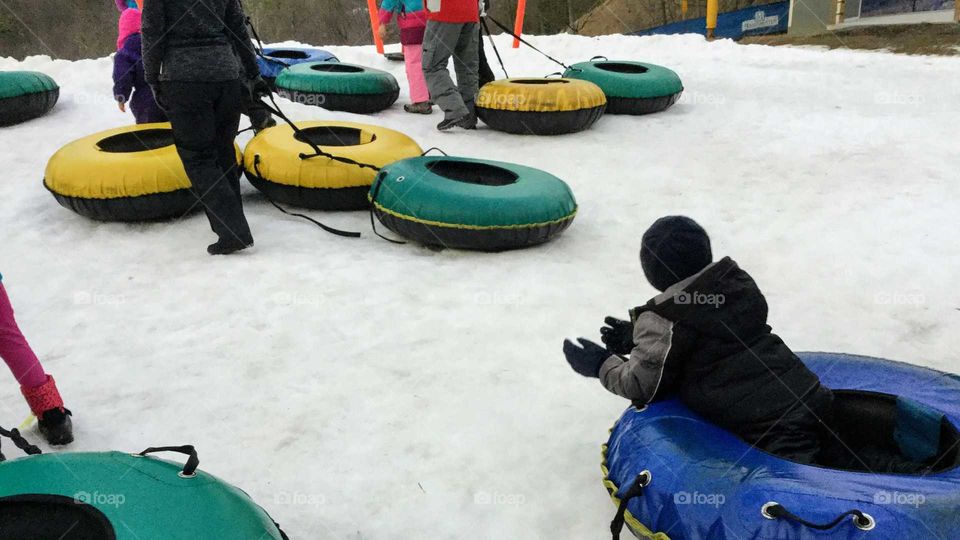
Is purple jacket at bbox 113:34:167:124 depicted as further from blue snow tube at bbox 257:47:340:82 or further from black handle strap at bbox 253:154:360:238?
blue snow tube at bbox 257:47:340:82

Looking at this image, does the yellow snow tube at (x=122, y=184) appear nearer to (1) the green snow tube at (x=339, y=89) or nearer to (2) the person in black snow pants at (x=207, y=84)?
(2) the person in black snow pants at (x=207, y=84)

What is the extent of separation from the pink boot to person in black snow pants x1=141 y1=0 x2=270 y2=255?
5.63ft

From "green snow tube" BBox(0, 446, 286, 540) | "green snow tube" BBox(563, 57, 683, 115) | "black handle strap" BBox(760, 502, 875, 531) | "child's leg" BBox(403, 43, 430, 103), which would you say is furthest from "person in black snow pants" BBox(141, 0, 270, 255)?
"green snow tube" BBox(563, 57, 683, 115)

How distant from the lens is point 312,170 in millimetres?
4895

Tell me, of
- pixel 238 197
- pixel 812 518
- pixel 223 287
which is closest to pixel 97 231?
pixel 238 197

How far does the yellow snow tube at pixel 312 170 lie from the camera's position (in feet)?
16.1

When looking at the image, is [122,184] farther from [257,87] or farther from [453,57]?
[453,57]

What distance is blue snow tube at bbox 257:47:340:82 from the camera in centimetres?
838

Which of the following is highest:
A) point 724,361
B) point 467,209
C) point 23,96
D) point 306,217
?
point 23,96

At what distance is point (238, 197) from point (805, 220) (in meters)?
3.55

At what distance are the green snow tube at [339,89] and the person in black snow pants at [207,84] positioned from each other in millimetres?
3198

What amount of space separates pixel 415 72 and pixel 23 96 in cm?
359

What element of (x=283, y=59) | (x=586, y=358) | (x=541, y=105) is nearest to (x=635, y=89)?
(x=541, y=105)

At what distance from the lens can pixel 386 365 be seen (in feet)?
10.6
